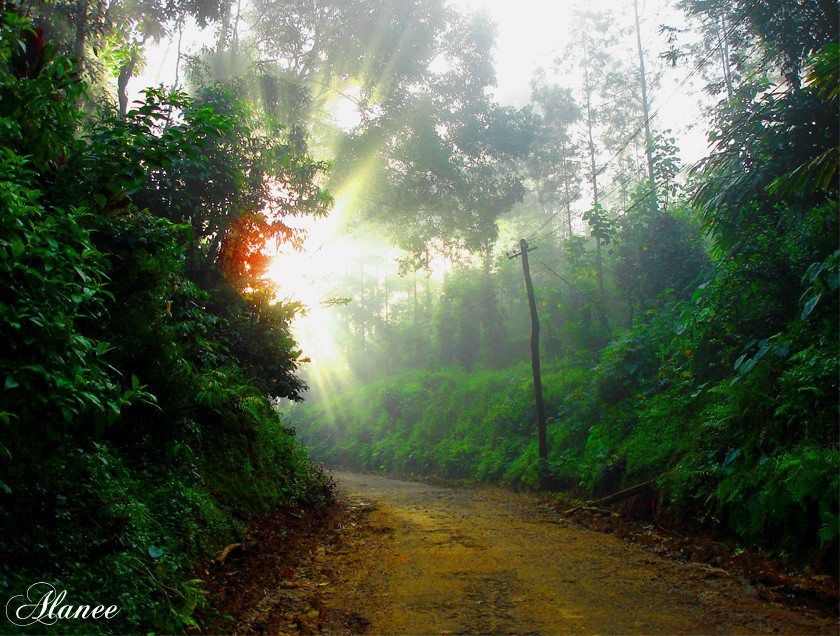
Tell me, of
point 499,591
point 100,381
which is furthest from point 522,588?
point 100,381

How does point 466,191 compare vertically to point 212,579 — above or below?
above

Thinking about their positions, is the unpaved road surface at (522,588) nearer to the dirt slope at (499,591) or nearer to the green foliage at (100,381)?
the dirt slope at (499,591)

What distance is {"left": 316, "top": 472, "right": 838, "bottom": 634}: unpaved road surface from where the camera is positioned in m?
3.97

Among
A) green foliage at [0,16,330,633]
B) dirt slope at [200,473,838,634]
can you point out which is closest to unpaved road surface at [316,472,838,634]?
dirt slope at [200,473,838,634]

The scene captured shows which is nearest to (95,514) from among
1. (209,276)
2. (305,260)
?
(209,276)

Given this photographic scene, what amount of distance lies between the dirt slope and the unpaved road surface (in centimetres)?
1

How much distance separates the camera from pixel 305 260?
13375 millimetres

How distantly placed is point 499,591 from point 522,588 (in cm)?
27

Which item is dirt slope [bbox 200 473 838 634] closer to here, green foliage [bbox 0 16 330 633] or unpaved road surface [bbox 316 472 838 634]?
unpaved road surface [bbox 316 472 838 634]

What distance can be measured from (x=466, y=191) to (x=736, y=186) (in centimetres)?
1082

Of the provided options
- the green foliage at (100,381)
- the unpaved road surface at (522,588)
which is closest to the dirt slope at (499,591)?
the unpaved road surface at (522,588)

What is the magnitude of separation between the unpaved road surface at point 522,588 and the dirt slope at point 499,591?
1cm

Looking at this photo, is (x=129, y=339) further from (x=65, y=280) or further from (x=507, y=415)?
(x=507, y=415)

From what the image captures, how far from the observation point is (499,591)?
4.73 m
